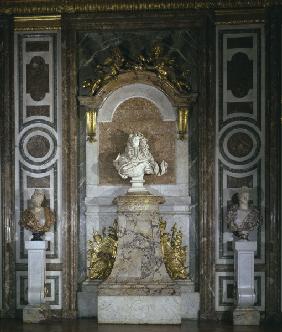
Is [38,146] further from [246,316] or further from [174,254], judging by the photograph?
[246,316]

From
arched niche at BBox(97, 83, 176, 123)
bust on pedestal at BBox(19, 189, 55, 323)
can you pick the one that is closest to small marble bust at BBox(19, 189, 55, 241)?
bust on pedestal at BBox(19, 189, 55, 323)

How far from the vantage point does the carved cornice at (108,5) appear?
395 inches

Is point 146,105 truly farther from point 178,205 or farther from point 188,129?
point 178,205

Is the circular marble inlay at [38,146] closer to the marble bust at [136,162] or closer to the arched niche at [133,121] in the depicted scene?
the arched niche at [133,121]

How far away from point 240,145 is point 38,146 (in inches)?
107

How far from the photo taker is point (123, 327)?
9211 millimetres

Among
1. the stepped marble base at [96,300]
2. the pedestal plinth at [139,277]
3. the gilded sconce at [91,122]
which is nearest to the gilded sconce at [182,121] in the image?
the pedestal plinth at [139,277]

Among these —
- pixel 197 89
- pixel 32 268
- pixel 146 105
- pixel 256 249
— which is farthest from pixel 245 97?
pixel 32 268

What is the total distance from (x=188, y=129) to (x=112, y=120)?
3.38 ft

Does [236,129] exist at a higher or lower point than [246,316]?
higher

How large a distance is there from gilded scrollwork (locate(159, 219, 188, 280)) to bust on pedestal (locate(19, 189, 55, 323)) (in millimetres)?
1569

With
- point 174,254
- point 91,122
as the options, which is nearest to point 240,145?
point 174,254

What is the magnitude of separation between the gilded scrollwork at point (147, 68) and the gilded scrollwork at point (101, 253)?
1.90 metres

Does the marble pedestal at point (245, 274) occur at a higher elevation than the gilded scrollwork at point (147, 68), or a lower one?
lower
